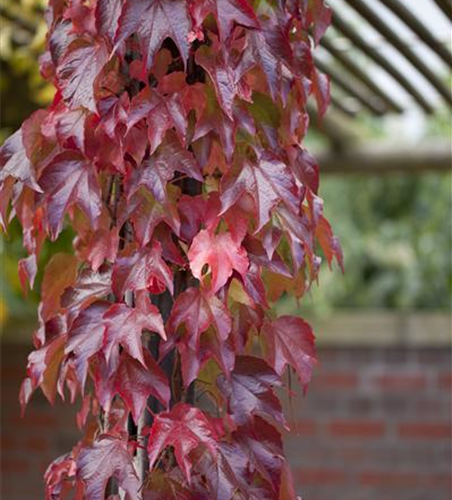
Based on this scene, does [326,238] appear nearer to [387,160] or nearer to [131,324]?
[131,324]

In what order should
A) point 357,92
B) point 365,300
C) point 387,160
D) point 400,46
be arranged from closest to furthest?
point 400,46, point 357,92, point 387,160, point 365,300

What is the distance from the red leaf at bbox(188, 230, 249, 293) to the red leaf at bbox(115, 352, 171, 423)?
0.13 metres

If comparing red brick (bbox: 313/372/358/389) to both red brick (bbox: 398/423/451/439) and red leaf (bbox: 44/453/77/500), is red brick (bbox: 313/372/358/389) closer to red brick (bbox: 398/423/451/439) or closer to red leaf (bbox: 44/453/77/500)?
red brick (bbox: 398/423/451/439)

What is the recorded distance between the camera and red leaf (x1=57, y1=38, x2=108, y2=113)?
138 cm

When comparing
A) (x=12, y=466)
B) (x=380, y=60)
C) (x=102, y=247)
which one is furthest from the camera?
(x=12, y=466)

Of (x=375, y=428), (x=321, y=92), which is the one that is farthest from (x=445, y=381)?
(x=321, y=92)

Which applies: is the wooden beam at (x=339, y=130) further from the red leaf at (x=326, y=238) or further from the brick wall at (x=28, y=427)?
the red leaf at (x=326, y=238)

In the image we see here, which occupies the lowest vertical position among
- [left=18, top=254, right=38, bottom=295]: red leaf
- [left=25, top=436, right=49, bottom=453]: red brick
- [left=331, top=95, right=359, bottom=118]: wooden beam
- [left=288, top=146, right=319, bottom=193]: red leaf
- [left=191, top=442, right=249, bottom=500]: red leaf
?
[left=25, top=436, right=49, bottom=453]: red brick

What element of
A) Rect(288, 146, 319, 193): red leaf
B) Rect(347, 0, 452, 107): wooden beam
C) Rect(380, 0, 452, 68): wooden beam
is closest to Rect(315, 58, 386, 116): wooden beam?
Rect(347, 0, 452, 107): wooden beam

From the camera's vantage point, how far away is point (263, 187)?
1.35 m

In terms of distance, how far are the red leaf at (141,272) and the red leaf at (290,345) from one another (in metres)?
0.18

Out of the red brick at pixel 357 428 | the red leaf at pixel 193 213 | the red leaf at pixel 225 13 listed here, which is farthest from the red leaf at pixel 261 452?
the red brick at pixel 357 428

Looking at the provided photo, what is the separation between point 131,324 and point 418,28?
2.07 metres

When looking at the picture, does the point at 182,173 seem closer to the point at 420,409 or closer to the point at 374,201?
the point at 420,409
